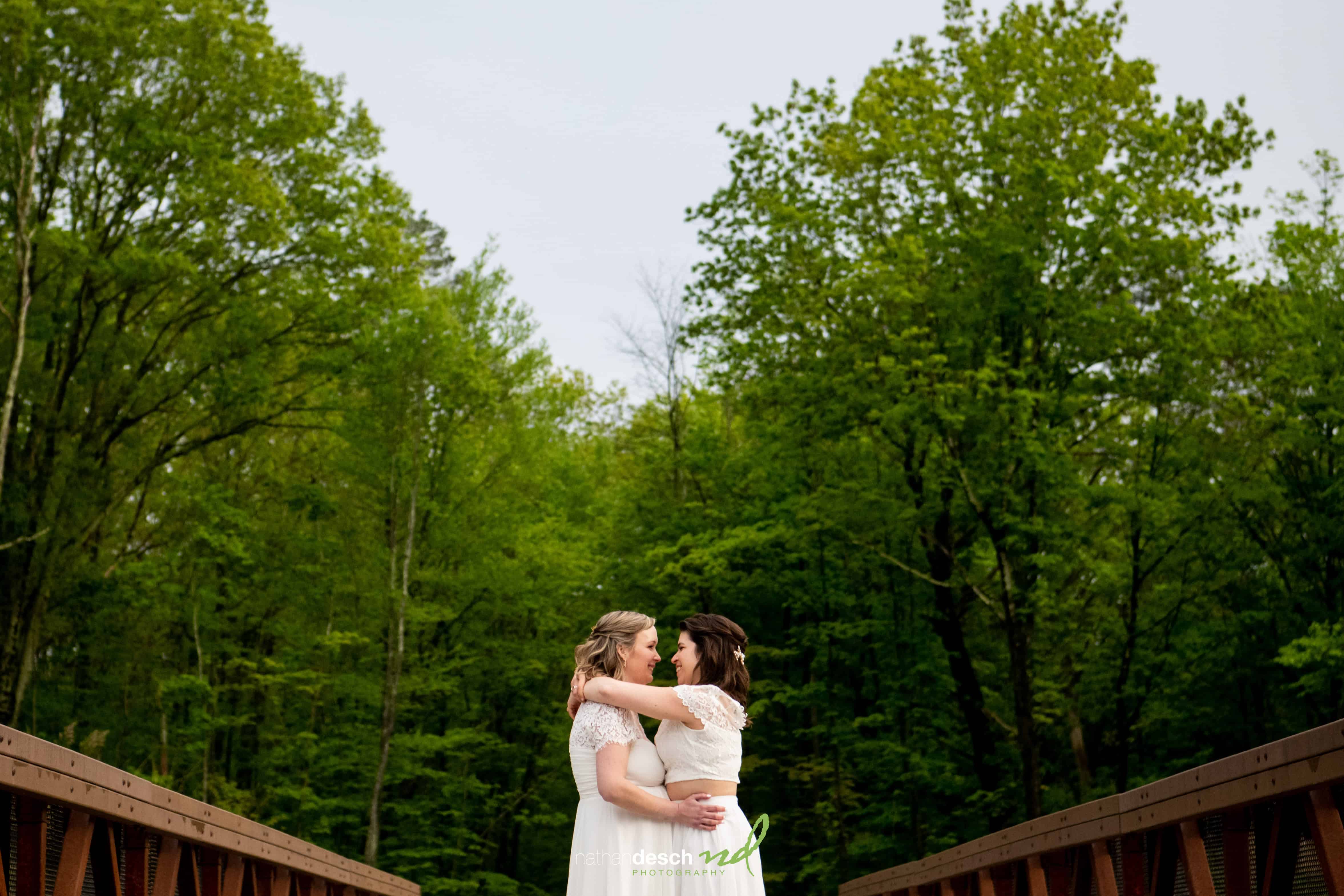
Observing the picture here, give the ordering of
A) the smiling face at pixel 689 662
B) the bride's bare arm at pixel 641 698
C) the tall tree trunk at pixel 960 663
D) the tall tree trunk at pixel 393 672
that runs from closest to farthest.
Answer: the bride's bare arm at pixel 641 698
the smiling face at pixel 689 662
the tall tree trunk at pixel 960 663
the tall tree trunk at pixel 393 672

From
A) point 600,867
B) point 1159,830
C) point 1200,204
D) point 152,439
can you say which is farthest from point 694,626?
point 152,439

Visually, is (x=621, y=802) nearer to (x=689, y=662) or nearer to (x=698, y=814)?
(x=698, y=814)

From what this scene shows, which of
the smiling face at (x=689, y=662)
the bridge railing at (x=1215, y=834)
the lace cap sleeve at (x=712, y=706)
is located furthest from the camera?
the smiling face at (x=689, y=662)

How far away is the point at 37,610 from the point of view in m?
18.2

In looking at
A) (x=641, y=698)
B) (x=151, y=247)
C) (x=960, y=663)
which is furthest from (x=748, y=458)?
(x=641, y=698)

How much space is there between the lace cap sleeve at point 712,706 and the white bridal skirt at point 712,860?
0.25 m

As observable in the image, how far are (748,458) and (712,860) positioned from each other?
1921cm

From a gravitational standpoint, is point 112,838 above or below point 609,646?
below

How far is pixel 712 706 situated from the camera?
440cm

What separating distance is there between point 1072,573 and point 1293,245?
205 inches

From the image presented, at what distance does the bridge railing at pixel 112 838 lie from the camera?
3102mm

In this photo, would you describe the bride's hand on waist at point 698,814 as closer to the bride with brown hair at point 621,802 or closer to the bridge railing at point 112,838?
the bride with brown hair at point 621,802

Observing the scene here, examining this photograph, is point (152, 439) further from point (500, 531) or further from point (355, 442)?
point (500, 531)

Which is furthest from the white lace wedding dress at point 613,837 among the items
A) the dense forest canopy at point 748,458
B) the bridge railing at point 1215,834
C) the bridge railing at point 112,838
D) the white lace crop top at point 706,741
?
the dense forest canopy at point 748,458
